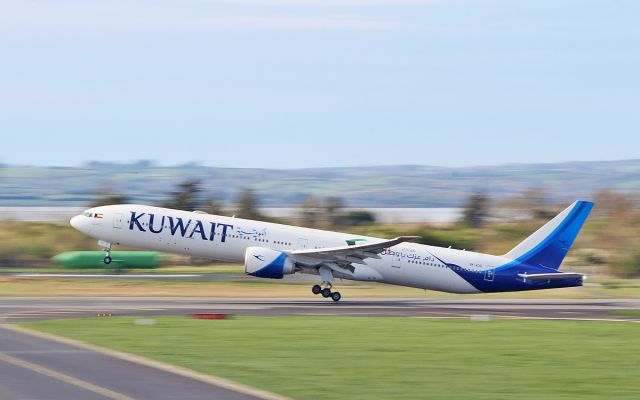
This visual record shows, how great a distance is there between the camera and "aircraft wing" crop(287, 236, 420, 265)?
141ft

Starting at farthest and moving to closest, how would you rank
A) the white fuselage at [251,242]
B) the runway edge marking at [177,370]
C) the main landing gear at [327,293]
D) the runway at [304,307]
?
the white fuselage at [251,242], the main landing gear at [327,293], the runway at [304,307], the runway edge marking at [177,370]

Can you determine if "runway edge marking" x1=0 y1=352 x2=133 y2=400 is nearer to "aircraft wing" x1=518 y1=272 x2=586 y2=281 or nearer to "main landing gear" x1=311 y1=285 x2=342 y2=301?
"main landing gear" x1=311 y1=285 x2=342 y2=301

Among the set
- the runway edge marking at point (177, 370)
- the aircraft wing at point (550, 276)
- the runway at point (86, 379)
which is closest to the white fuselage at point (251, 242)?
→ the aircraft wing at point (550, 276)

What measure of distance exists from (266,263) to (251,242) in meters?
2.12

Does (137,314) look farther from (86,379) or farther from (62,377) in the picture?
(86,379)

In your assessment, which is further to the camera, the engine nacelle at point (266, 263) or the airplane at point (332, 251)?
the airplane at point (332, 251)

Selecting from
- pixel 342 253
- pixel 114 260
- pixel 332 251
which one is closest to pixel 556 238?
pixel 342 253

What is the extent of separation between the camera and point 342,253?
4341 centimetres

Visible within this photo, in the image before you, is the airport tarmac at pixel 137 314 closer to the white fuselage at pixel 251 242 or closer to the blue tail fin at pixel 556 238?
the white fuselage at pixel 251 242

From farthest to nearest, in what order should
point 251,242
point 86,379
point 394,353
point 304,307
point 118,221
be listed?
1. point 118,221
2. point 251,242
3. point 304,307
4. point 394,353
5. point 86,379

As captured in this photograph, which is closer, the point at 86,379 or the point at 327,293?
the point at 86,379

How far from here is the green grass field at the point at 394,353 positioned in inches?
803

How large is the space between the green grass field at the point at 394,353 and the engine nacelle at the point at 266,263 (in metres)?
8.03

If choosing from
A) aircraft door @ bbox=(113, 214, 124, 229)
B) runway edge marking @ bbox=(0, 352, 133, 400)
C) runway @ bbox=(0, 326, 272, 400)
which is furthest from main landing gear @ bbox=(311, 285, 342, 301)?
runway edge marking @ bbox=(0, 352, 133, 400)
